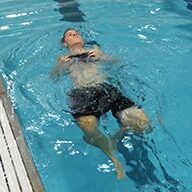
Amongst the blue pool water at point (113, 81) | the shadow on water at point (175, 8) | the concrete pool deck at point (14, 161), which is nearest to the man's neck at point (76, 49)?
the blue pool water at point (113, 81)

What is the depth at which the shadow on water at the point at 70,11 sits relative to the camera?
27.4 ft

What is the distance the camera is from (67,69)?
233 inches

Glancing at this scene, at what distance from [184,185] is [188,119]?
1204 mm

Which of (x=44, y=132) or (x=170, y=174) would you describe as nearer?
(x=170, y=174)

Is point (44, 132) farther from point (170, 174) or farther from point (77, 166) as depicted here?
point (170, 174)

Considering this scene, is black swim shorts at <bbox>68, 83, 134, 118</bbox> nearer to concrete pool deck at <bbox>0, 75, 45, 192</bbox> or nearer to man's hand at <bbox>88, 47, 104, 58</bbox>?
concrete pool deck at <bbox>0, 75, 45, 192</bbox>

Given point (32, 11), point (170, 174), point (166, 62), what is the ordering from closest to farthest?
point (170, 174) → point (166, 62) → point (32, 11)

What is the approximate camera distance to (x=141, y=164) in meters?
4.82

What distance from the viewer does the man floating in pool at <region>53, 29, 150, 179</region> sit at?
4688 millimetres

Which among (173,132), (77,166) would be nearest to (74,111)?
(77,166)

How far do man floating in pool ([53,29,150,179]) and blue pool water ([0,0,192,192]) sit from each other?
27 centimetres

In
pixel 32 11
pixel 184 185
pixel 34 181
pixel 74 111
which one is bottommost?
pixel 184 185

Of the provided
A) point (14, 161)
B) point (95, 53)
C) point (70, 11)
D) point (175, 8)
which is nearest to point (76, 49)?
point (95, 53)

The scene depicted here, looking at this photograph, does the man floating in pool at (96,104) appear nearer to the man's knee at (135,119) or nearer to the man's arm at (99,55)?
the man's knee at (135,119)
